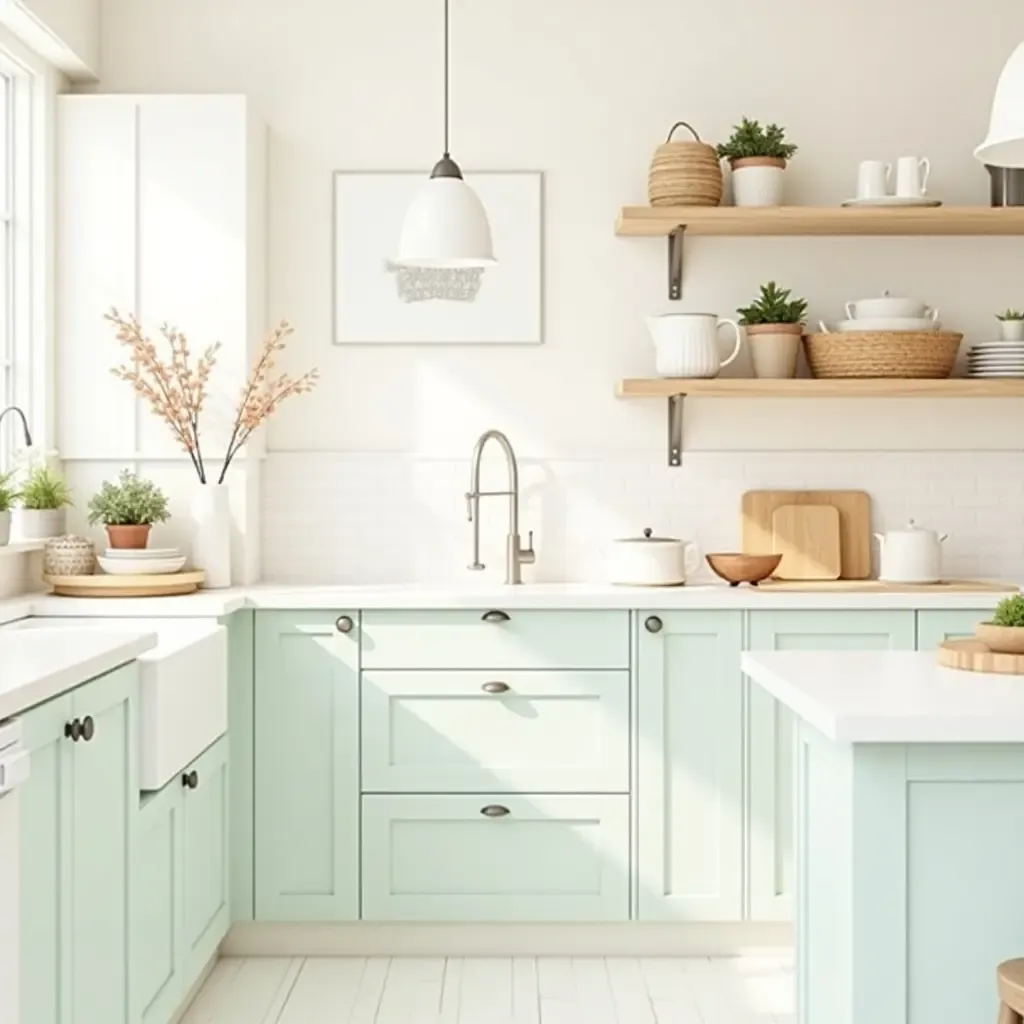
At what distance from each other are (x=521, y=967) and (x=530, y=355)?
5.96 feet

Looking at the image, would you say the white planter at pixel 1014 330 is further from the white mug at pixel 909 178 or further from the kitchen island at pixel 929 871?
the kitchen island at pixel 929 871

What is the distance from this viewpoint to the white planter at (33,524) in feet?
14.1

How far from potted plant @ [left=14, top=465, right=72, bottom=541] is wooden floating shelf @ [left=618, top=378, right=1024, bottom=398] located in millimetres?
1647

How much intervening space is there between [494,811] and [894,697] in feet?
6.29

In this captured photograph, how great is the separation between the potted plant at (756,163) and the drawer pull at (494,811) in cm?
188

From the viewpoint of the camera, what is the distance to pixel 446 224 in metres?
3.46

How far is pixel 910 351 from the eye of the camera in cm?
442

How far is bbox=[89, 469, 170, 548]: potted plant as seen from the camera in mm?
4262

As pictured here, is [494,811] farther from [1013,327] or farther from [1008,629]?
[1013,327]

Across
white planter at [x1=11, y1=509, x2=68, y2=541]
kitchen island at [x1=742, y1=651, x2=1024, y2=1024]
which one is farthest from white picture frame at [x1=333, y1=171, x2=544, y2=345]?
kitchen island at [x1=742, y1=651, x2=1024, y2=1024]

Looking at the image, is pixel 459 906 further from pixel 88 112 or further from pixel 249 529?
pixel 88 112

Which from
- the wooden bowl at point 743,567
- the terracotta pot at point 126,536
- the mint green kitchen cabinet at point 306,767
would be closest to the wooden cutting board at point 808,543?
the wooden bowl at point 743,567

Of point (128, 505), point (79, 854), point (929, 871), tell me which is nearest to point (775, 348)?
point (128, 505)

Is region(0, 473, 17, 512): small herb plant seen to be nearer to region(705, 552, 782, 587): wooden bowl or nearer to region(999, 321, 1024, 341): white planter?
region(705, 552, 782, 587): wooden bowl
